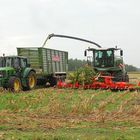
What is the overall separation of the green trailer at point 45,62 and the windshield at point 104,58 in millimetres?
2866

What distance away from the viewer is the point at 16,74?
1010 inches

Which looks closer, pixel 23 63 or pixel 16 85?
pixel 16 85

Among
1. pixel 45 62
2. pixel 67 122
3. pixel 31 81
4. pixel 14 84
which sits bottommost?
pixel 67 122

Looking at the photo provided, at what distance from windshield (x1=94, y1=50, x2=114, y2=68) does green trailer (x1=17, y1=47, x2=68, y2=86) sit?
2866 millimetres

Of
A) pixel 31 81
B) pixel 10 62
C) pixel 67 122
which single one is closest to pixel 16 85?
pixel 10 62

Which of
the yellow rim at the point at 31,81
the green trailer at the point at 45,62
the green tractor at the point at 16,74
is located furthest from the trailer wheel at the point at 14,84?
the green trailer at the point at 45,62

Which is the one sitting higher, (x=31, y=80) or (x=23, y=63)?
(x=23, y=63)

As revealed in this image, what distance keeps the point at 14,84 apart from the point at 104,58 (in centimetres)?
796

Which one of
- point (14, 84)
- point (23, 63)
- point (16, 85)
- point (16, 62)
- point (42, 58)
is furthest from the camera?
point (42, 58)

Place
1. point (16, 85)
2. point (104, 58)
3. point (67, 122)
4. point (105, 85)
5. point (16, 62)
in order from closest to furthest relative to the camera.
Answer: point (67, 122), point (16, 85), point (105, 85), point (16, 62), point (104, 58)

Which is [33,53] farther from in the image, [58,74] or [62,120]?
[62,120]

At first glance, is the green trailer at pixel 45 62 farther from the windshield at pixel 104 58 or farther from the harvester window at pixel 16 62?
the harvester window at pixel 16 62

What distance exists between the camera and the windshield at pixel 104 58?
30250 millimetres

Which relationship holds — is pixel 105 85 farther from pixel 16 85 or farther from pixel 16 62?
pixel 16 62
